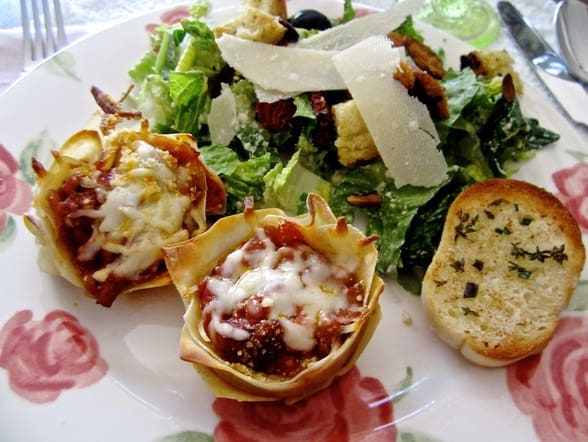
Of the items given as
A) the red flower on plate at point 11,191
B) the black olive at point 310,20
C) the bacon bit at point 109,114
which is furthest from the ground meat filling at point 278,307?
the black olive at point 310,20

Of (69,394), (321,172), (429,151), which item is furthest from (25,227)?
(429,151)

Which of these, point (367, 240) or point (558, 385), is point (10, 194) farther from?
point (558, 385)

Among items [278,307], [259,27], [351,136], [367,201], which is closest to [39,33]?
[259,27]

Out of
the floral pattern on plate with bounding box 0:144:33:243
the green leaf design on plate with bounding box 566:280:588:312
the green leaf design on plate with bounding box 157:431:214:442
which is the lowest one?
the green leaf design on plate with bounding box 566:280:588:312

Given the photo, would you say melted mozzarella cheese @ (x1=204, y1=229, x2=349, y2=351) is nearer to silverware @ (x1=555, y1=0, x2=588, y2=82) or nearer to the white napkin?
the white napkin

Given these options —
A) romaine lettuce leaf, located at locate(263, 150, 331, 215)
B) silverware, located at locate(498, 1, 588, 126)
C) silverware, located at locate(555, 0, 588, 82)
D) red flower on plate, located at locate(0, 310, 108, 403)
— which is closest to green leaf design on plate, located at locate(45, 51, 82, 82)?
romaine lettuce leaf, located at locate(263, 150, 331, 215)

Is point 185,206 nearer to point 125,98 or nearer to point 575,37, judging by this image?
point 125,98
